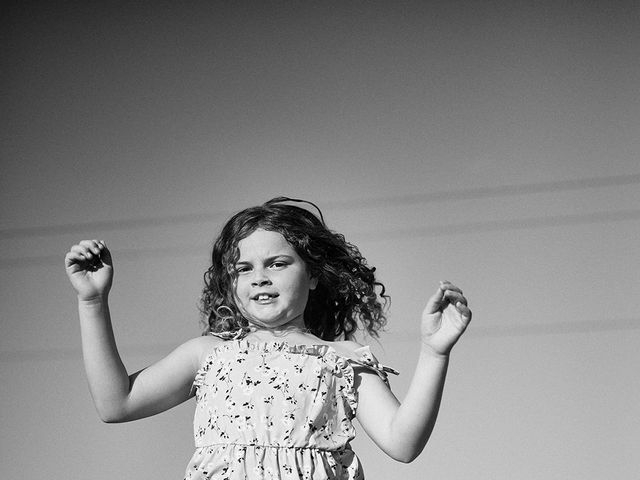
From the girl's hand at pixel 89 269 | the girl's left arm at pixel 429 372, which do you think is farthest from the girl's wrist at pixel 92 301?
the girl's left arm at pixel 429 372

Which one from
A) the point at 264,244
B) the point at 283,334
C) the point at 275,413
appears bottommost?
the point at 275,413

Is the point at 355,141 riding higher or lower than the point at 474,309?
higher

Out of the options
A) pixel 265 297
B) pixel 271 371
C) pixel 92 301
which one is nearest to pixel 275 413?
pixel 271 371

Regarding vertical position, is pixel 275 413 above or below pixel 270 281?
below

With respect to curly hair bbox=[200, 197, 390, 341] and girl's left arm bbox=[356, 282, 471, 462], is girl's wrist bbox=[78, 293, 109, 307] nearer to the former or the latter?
curly hair bbox=[200, 197, 390, 341]

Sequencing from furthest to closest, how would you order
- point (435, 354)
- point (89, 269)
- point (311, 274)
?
point (311, 274)
point (89, 269)
point (435, 354)

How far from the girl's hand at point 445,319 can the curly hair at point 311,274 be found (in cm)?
27

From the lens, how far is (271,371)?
4.75ft

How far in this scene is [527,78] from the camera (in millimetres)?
2256

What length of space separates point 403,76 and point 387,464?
0.76 m

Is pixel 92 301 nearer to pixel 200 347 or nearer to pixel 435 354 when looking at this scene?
pixel 200 347

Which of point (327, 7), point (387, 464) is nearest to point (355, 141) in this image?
point (327, 7)

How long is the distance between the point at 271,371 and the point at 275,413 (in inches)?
2.3

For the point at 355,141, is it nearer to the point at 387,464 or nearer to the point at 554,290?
the point at 554,290
